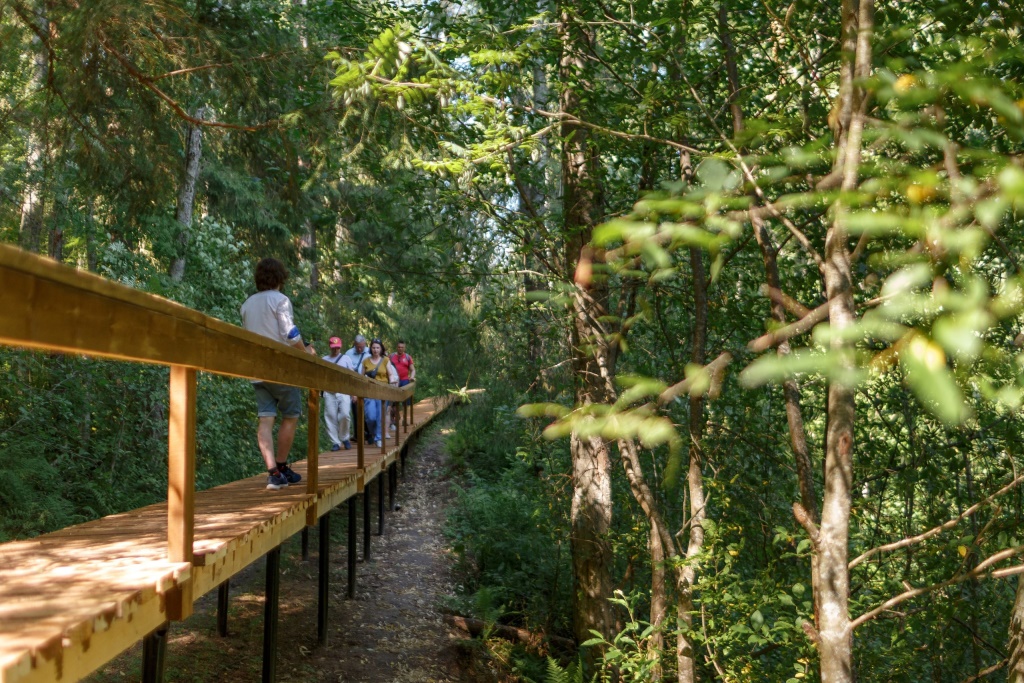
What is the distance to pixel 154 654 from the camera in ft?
12.4

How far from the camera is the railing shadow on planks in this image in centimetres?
226

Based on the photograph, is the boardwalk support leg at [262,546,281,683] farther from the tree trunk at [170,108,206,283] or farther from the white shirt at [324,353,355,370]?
the tree trunk at [170,108,206,283]

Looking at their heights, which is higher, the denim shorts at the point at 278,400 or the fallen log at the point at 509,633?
the denim shorts at the point at 278,400

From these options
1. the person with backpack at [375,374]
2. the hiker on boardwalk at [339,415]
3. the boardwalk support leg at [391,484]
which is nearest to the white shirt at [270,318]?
the hiker on boardwalk at [339,415]

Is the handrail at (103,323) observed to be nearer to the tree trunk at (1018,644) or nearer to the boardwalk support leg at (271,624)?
the boardwalk support leg at (271,624)

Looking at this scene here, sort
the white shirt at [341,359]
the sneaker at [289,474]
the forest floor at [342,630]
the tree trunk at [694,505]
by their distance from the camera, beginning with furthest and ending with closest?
the white shirt at [341,359] → the forest floor at [342,630] → the sneaker at [289,474] → the tree trunk at [694,505]

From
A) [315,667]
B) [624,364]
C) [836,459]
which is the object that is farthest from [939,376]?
[624,364]

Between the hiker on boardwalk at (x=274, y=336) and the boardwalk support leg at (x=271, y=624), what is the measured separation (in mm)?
811

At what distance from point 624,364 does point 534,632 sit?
10.3ft

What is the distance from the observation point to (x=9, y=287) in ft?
6.84

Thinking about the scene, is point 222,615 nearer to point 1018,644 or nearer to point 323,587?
point 323,587

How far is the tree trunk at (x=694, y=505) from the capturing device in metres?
5.95

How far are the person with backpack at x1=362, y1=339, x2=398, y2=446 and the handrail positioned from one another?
30.8 feet

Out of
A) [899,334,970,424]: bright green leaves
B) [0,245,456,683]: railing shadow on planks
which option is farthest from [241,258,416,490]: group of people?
[899,334,970,424]: bright green leaves
